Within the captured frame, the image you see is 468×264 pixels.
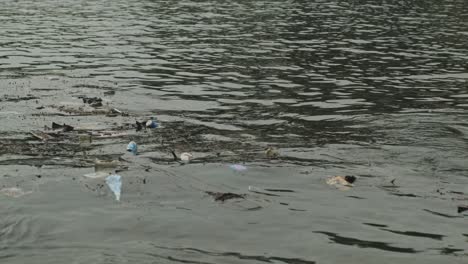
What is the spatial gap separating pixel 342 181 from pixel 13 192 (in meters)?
5.55

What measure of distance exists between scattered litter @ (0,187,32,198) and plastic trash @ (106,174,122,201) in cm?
128

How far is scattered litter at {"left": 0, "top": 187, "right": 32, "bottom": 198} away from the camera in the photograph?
917 cm

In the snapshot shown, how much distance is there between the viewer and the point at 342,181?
397 inches

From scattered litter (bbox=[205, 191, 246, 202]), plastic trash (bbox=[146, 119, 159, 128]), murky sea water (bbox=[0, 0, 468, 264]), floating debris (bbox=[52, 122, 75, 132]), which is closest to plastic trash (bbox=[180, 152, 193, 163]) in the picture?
murky sea water (bbox=[0, 0, 468, 264])

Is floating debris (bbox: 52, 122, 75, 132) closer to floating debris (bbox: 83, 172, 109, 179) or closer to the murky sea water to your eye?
the murky sea water

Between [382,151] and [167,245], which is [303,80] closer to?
[382,151]

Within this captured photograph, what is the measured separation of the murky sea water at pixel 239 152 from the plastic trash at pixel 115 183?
0.38 ft

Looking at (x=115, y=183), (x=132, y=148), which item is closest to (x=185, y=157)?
(x=132, y=148)

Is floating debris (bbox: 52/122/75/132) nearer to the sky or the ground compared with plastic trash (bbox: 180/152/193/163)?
nearer to the sky

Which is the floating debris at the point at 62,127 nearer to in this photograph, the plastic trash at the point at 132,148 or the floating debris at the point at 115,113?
the floating debris at the point at 115,113

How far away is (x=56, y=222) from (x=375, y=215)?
476 centimetres

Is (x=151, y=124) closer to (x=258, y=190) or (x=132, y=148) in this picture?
(x=132, y=148)

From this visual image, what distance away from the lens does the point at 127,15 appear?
1635 inches

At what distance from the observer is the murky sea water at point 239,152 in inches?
306
